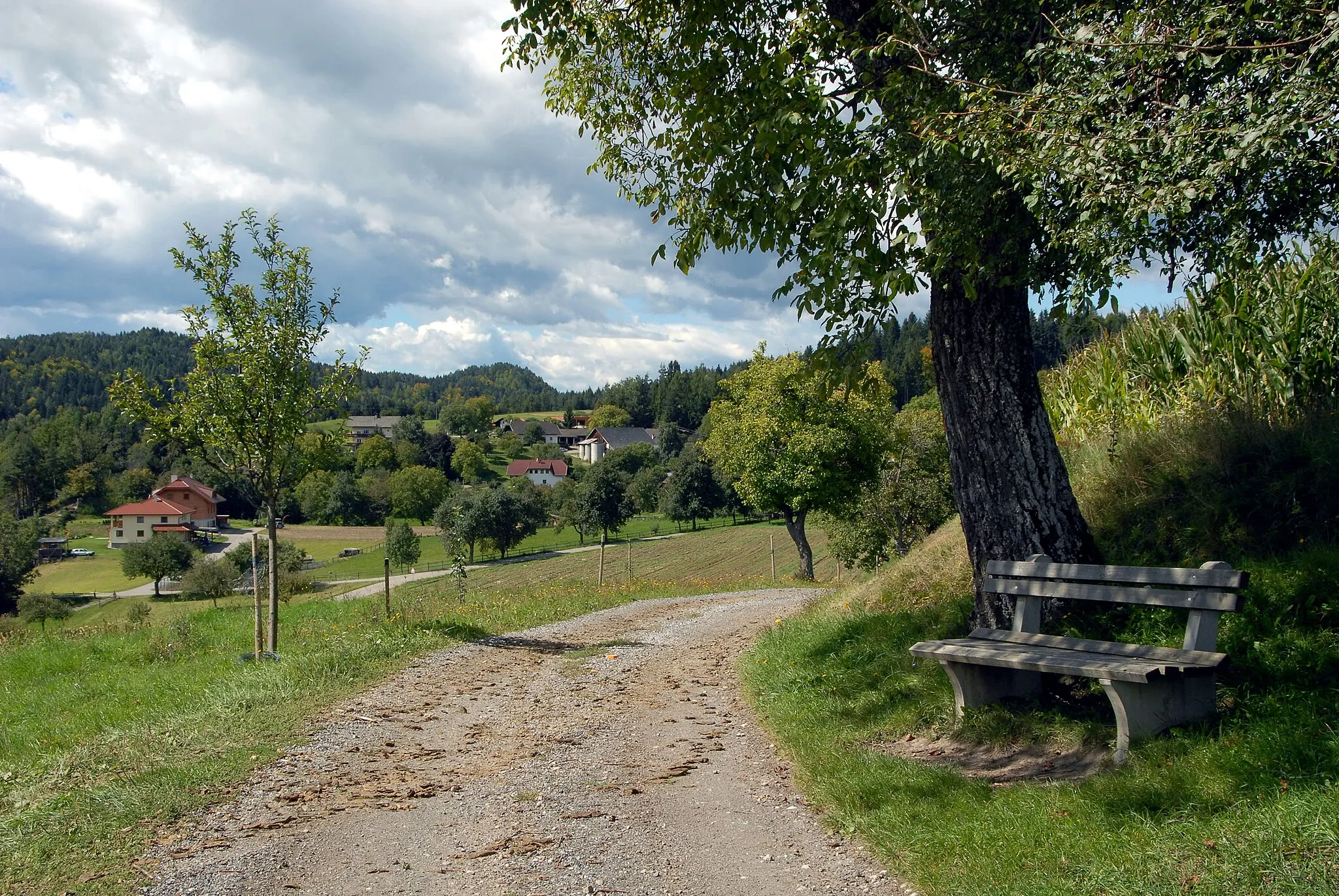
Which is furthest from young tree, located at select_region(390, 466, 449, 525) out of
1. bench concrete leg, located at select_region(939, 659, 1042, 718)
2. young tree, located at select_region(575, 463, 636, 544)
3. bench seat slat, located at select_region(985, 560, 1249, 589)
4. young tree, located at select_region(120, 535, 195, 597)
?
bench seat slat, located at select_region(985, 560, 1249, 589)

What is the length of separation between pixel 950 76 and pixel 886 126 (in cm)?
70

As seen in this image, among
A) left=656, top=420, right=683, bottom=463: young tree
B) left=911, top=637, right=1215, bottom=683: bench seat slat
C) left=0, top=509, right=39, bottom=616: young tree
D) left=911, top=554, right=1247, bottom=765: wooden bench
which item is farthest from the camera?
left=656, top=420, right=683, bottom=463: young tree

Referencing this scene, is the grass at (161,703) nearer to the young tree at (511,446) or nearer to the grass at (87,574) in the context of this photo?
the grass at (87,574)

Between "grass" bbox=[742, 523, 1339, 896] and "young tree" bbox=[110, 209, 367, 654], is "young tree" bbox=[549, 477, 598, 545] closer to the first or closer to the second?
"young tree" bbox=[110, 209, 367, 654]

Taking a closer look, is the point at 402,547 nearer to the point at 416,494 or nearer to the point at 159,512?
the point at 159,512

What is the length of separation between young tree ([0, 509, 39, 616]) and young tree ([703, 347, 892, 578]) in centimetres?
3863

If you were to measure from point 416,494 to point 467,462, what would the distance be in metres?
29.6

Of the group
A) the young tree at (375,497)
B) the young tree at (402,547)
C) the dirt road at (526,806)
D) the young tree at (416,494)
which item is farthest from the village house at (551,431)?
the dirt road at (526,806)

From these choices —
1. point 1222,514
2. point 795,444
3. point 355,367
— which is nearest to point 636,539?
point 795,444

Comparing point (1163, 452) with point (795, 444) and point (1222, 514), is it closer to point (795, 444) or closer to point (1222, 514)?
point (1222, 514)

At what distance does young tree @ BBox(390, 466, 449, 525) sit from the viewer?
3893 inches

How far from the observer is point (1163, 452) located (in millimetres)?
7590

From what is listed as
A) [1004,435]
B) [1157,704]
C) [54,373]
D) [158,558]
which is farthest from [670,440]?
[1157,704]

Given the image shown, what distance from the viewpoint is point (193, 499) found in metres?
79.6
